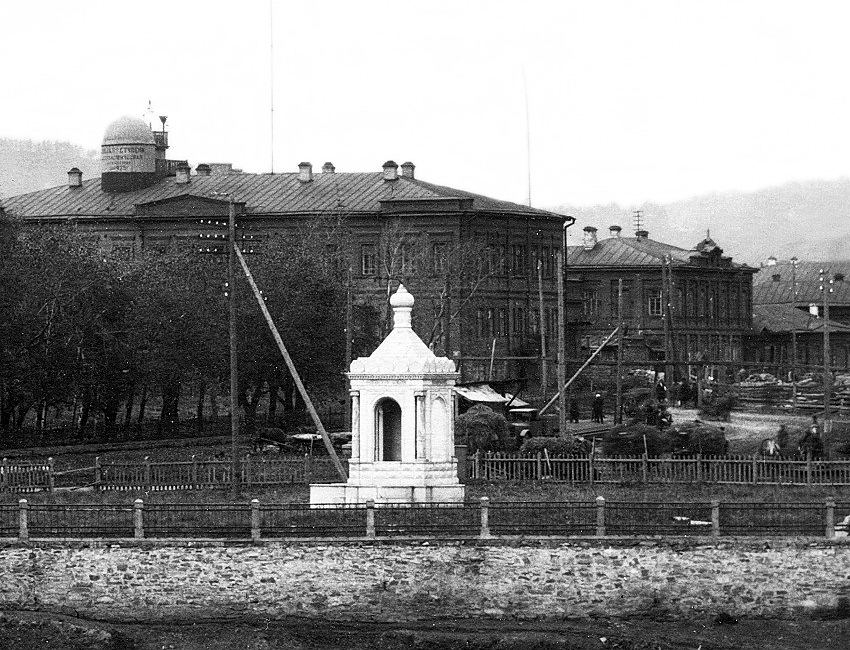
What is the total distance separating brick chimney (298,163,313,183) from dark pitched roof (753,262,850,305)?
4550 cm

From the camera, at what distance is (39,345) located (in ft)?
208

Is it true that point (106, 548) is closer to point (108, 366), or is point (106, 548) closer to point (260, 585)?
point (260, 585)

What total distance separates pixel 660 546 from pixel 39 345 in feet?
96.8

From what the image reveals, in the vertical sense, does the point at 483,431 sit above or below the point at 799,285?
below

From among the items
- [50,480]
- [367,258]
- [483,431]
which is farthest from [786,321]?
[50,480]

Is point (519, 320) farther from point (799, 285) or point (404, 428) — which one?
point (404, 428)

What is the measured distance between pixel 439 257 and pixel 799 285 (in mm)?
52761

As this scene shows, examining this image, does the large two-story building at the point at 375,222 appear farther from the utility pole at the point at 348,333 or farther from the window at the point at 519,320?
the utility pole at the point at 348,333

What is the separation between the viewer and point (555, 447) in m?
52.2

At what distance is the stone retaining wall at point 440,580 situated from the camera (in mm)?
37719

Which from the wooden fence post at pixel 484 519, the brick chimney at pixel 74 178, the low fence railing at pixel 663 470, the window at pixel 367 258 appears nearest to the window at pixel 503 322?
the window at pixel 367 258

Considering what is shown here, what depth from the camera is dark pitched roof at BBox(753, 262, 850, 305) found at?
13680 centimetres

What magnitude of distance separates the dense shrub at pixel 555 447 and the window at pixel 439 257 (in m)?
35.9

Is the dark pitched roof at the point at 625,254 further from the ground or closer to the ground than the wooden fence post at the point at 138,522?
further from the ground
